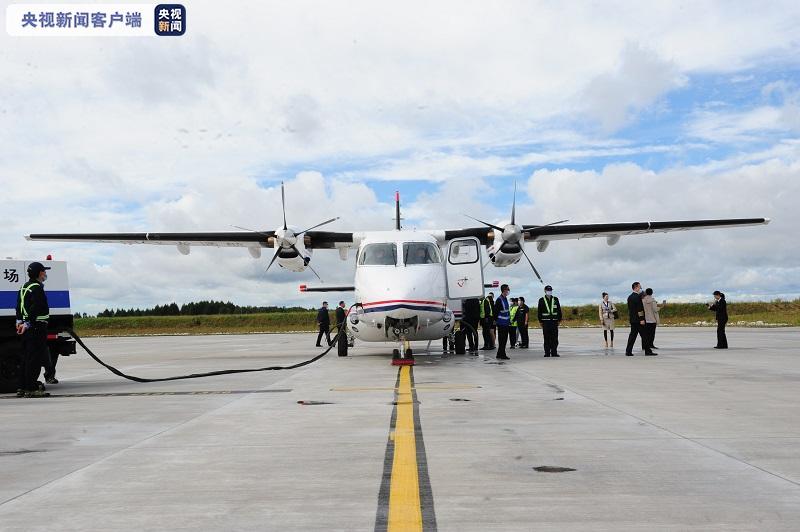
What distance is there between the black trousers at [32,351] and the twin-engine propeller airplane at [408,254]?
7.08m

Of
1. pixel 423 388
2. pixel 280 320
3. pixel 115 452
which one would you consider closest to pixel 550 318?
pixel 423 388

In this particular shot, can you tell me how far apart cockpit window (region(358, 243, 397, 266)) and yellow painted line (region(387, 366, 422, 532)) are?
9.27 metres

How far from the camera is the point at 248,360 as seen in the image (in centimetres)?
2006

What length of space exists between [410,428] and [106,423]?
354cm

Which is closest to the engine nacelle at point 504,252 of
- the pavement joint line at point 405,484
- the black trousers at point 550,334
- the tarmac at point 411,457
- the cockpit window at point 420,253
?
the black trousers at point 550,334

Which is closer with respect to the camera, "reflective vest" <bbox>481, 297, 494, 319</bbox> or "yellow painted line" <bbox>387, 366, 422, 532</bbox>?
"yellow painted line" <bbox>387, 366, 422, 532</bbox>

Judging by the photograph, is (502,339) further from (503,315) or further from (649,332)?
(649,332)

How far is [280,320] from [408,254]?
5718 centimetres

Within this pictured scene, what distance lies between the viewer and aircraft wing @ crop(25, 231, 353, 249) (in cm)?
2425

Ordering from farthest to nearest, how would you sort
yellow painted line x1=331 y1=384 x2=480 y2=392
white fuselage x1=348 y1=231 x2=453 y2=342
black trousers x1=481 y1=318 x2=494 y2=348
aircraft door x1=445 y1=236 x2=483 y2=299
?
1. black trousers x1=481 y1=318 x2=494 y2=348
2. aircraft door x1=445 y1=236 x2=483 y2=299
3. white fuselage x1=348 y1=231 x2=453 y2=342
4. yellow painted line x1=331 y1=384 x2=480 y2=392

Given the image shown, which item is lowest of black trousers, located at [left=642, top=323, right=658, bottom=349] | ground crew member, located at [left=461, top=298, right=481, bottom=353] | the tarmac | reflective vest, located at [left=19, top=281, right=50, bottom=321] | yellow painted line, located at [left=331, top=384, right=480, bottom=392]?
yellow painted line, located at [left=331, top=384, right=480, bottom=392]

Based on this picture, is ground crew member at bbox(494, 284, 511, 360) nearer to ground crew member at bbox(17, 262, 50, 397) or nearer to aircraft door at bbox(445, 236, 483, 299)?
aircraft door at bbox(445, 236, 483, 299)

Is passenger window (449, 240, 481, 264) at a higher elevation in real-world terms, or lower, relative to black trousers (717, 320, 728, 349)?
higher

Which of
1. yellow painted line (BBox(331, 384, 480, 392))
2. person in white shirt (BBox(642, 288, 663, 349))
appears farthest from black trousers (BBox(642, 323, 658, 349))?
yellow painted line (BBox(331, 384, 480, 392))
